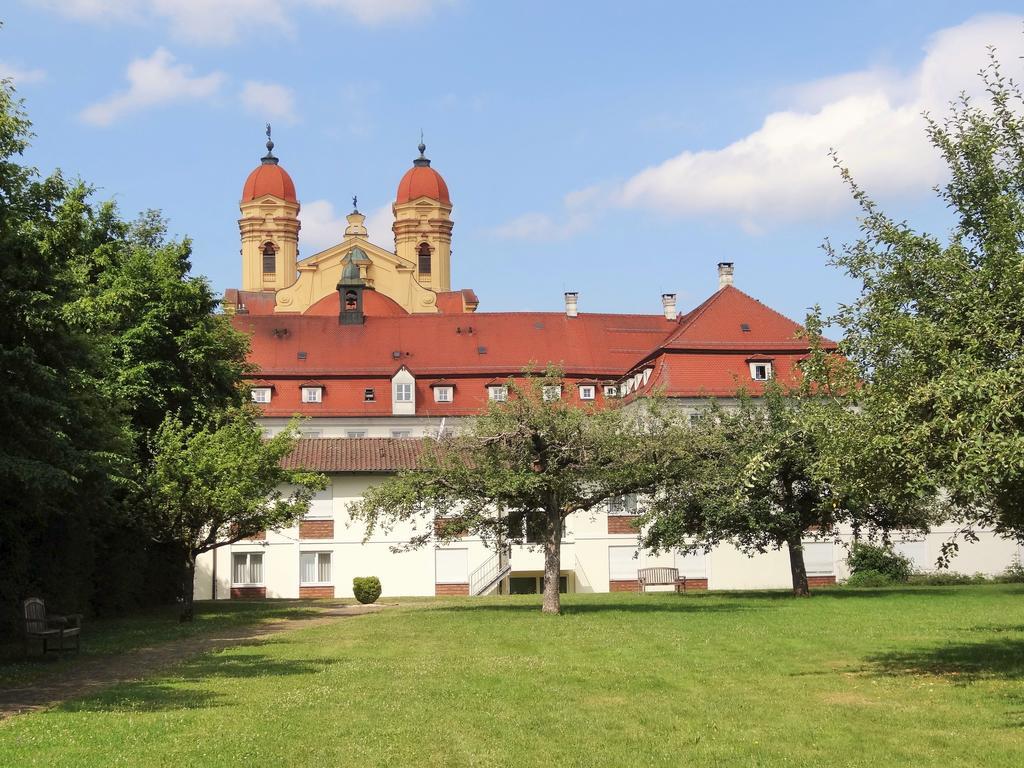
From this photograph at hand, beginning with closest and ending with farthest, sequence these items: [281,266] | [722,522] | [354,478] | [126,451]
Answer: [126,451], [722,522], [354,478], [281,266]

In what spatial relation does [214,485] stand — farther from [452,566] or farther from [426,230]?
[426,230]

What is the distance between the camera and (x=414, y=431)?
2918 inches

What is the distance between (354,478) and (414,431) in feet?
70.4

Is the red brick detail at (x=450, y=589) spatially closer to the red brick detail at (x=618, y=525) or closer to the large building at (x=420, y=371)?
the large building at (x=420, y=371)

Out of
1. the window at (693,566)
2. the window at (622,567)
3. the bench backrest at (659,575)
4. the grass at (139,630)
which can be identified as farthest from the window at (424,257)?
the grass at (139,630)

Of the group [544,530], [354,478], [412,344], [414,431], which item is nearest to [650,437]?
[544,530]

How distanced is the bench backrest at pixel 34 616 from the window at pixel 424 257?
97.5 meters

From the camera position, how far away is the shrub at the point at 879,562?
54125 millimetres

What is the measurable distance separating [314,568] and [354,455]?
5139 millimetres

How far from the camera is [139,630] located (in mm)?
30109

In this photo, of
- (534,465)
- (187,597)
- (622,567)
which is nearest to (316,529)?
(622,567)

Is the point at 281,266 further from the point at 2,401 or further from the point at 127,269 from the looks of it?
the point at 2,401

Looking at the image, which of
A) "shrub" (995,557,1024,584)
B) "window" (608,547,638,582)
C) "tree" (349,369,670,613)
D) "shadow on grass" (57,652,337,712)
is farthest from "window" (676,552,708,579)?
"shadow on grass" (57,652,337,712)

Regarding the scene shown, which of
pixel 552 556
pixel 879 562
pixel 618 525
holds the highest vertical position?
pixel 618 525
